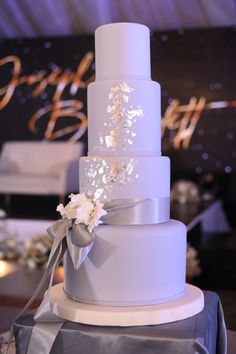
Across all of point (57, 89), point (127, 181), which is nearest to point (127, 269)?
point (127, 181)

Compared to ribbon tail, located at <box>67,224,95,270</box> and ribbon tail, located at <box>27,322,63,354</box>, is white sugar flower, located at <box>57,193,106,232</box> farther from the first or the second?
ribbon tail, located at <box>27,322,63,354</box>

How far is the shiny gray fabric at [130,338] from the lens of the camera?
1.20 m

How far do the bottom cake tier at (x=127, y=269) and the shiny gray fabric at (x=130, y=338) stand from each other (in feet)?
0.28

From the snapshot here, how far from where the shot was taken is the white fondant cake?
1.33 metres

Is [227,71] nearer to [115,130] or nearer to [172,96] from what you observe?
[172,96]

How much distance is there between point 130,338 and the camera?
1.23 m

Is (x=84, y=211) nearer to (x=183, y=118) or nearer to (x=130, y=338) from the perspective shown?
(x=130, y=338)

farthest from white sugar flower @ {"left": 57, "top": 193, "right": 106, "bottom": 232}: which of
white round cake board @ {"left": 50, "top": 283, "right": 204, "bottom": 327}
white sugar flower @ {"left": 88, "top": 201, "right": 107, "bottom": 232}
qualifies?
white round cake board @ {"left": 50, "top": 283, "right": 204, "bottom": 327}

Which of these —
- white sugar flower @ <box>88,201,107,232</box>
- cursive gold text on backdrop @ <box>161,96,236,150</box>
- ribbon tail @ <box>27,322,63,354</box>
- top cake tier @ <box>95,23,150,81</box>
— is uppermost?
cursive gold text on backdrop @ <box>161,96,236,150</box>

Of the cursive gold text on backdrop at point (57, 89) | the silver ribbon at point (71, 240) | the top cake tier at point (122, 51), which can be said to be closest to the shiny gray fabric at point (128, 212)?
the silver ribbon at point (71, 240)

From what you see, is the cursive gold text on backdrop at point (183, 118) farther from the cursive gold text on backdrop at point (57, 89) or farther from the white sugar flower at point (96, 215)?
the white sugar flower at point (96, 215)

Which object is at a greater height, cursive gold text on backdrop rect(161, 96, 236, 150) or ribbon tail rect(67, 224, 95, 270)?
cursive gold text on backdrop rect(161, 96, 236, 150)

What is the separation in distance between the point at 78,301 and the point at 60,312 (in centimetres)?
6

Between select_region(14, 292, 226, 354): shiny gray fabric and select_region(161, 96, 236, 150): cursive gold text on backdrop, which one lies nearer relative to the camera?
select_region(14, 292, 226, 354): shiny gray fabric
